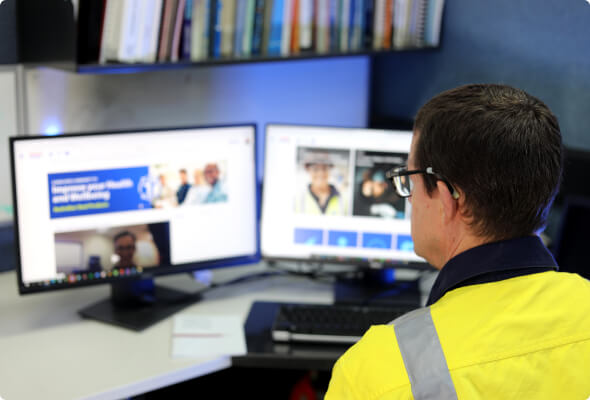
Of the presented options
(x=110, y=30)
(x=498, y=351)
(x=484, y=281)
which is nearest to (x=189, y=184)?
(x=110, y=30)

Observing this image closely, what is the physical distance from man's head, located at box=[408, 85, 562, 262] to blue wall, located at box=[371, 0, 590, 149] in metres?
0.91

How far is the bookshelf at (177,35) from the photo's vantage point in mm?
1612

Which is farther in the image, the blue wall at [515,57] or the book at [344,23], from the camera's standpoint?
the book at [344,23]

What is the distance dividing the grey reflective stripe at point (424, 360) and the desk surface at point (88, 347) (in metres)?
0.66

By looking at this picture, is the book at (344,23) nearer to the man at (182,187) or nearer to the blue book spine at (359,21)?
the blue book spine at (359,21)

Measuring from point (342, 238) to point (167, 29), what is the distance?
741mm

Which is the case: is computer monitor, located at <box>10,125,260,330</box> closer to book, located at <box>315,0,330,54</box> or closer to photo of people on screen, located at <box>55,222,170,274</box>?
photo of people on screen, located at <box>55,222,170,274</box>

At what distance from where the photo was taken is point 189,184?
1623mm

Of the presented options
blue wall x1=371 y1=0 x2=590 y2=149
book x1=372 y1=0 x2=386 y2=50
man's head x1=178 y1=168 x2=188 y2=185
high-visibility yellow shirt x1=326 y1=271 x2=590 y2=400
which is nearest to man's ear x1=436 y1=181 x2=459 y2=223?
high-visibility yellow shirt x1=326 y1=271 x2=590 y2=400

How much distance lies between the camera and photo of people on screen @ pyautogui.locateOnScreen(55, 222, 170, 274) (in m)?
1.52

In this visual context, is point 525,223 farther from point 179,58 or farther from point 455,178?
point 179,58

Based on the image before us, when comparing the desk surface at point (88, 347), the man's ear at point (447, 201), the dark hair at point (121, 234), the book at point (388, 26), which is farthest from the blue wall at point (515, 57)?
the dark hair at point (121, 234)

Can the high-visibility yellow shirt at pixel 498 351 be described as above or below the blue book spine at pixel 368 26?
below

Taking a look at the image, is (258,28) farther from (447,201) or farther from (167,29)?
(447,201)
